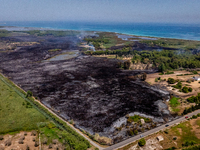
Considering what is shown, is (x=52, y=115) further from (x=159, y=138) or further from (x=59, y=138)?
(x=159, y=138)

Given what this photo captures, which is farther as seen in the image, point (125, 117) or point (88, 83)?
point (88, 83)

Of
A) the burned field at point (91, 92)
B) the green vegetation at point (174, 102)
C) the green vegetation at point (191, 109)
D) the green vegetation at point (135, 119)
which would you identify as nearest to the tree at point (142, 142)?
the burned field at point (91, 92)

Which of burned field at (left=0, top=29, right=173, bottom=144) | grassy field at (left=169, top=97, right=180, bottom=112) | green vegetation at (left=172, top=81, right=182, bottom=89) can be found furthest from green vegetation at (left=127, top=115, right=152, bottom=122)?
green vegetation at (left=172, top=81, right=182, bottom=89)

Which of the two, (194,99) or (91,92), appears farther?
(91,92)

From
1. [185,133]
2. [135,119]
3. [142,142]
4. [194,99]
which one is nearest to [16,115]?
[135,119]

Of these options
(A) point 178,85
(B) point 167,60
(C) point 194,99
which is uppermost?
(B) point 167,60

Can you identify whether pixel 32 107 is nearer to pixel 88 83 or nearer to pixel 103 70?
pixel 88 83

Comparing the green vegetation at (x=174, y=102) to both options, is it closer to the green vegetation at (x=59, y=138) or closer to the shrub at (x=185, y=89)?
the shrub at (x=185, y=89)

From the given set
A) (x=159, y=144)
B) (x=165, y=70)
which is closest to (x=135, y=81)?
(x=165, y=70)
